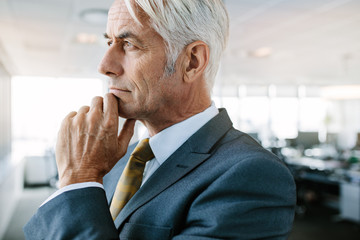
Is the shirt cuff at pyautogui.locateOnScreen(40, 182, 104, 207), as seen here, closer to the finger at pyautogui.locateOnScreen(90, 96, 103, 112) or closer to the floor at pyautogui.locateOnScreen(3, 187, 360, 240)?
the finger at pyautogui.locateOnScreen(90, 96, 103, 112)

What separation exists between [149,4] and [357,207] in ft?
17.3

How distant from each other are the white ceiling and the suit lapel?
2.97 m

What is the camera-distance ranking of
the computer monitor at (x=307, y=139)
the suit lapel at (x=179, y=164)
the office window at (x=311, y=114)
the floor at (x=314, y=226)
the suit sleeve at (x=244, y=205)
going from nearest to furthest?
the suit sleeve at (x=244, y=205) < the suit lapel at (x=179, y=164) < the floor at (x=314, y=226) < the computer monitor at (x=307, y=139) < the office window at (x=311, y=114)

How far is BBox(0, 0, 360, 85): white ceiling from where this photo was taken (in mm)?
3777

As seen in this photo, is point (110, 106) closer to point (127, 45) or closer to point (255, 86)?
point (127, 45)

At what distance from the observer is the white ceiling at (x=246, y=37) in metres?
3.78

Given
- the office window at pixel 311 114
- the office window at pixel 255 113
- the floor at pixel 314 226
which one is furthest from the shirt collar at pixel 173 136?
the office window at pixel 311 114

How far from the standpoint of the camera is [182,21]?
90 centimetres

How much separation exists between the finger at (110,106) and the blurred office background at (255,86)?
198 cm

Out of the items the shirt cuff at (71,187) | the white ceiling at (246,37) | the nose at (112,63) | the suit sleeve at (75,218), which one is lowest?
→ the suit sleeve at (75,218)

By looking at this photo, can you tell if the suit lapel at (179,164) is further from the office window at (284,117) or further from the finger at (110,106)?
the office window at (284,117)

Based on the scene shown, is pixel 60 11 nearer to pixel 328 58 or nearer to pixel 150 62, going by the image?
pixel 150 62

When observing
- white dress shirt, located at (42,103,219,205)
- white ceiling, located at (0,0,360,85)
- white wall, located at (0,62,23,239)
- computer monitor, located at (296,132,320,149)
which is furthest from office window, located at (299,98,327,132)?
white dress shirt, located at (42,103,219,205)

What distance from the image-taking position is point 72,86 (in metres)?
9.45
